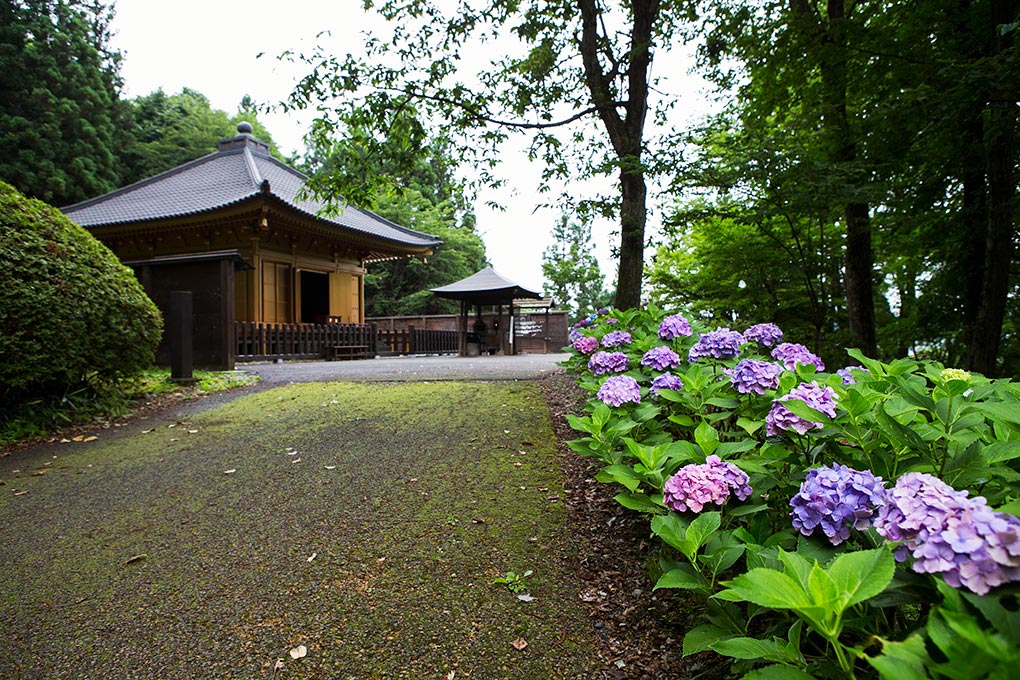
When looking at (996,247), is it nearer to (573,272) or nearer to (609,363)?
(609,363)

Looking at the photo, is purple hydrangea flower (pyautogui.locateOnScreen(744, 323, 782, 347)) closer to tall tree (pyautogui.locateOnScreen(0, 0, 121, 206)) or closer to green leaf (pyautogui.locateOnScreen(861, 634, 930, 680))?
green leaf (pyautogui.locateOnScreen(861, 634, 930, 680))

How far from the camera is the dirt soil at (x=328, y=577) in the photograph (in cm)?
135

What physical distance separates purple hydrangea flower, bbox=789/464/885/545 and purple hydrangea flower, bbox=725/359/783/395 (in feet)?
2.27

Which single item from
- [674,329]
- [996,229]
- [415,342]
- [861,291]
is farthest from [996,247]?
[415,342]

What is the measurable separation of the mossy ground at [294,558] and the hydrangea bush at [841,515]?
18.5 inches

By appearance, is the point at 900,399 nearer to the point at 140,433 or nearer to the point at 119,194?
the point at 140,433

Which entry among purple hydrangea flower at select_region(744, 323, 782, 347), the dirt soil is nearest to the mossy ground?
the dirt soil

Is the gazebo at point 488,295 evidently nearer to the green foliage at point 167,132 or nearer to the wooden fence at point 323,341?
the wooden fence at point 323,341

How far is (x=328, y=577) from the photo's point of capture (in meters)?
1.68

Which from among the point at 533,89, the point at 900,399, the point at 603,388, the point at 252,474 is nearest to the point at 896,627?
the point at 900,399

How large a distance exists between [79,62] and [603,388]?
987 inches

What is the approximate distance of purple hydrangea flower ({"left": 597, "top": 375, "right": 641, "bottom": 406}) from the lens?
193cm

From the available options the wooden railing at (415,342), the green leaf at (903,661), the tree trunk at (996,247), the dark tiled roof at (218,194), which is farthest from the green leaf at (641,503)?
the wooden railing at (415,342)

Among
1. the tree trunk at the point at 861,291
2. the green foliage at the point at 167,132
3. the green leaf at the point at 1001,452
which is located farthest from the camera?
the green foliage at the point at 167,132
